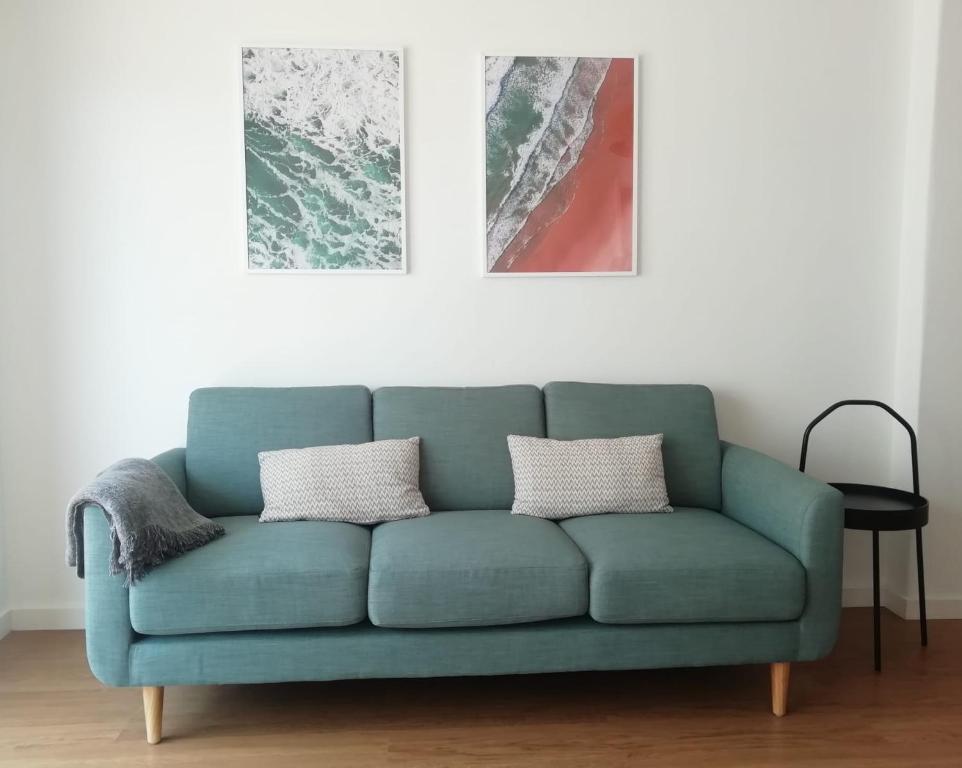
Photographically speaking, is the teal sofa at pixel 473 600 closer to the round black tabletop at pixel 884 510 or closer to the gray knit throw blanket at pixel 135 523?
the gray knit throw blanket at pixel 135 523

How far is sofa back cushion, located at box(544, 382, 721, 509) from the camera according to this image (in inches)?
118

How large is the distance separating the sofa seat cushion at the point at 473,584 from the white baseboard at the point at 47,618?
4.86 ft

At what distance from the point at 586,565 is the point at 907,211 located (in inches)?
80.5

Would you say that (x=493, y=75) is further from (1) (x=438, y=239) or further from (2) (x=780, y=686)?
(2) (x=780, y=686)

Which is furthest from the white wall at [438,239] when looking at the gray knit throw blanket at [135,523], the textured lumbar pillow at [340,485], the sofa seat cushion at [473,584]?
the sofa seat cushion at [473,584]

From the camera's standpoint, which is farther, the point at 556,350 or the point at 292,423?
the point at 556,350

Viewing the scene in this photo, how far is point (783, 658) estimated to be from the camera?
2424mm

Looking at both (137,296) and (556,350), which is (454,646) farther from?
(137,296)

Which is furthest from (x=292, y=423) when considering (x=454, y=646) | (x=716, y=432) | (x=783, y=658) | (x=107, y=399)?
(x=783, y=658)

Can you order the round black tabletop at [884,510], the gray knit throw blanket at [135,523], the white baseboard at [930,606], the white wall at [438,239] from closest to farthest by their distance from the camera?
the gray knit throw blanket at [135,523]
the round black tabletop at [884,510]
the white wall at [438,239]
the white baseboard at [930,606]

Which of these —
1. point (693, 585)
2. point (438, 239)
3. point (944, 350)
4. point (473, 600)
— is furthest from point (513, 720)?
point (944, 350)

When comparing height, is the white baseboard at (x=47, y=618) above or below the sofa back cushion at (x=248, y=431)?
below

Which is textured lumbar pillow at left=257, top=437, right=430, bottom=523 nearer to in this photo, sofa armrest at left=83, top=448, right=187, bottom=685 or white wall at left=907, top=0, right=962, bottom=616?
sofa armrest at left=83, top=448, right=187, bottom=685

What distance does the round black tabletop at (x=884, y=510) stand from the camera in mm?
2693
